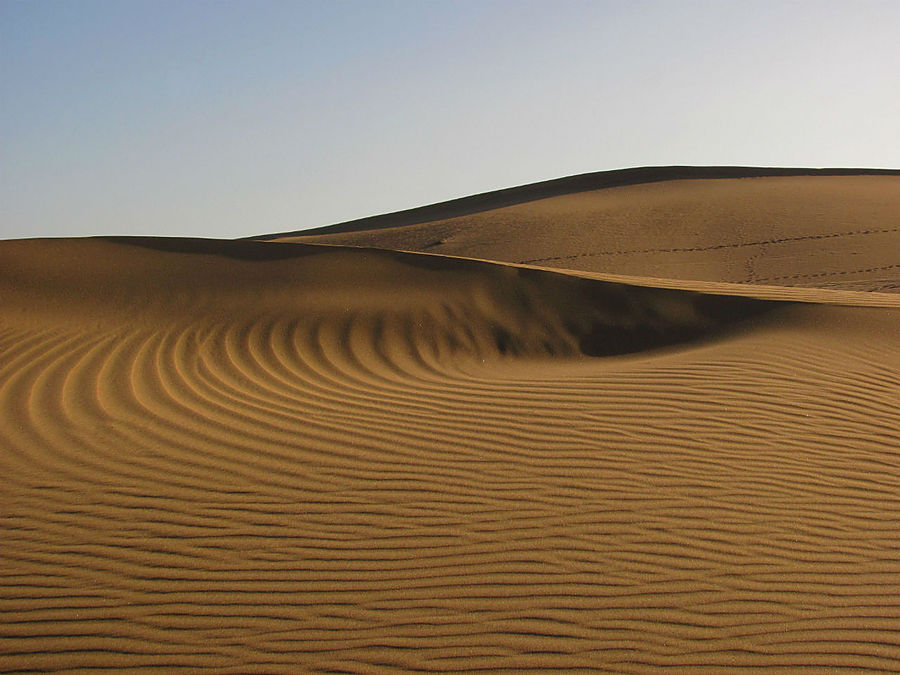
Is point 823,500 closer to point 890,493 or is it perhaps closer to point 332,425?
point 890,493

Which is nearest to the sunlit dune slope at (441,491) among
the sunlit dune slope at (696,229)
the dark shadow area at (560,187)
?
the sunlit dune slope at (696,229)

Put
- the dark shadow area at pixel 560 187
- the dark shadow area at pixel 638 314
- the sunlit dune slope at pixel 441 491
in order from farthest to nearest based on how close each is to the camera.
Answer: the dark shadow area at pixel 560 187 → the dark shadow area at pixel 638 314 → the sunlit dune slope at pixel 441 491

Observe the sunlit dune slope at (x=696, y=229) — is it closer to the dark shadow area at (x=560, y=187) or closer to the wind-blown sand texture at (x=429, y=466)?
the dark shadow area at (x=560, y=187)

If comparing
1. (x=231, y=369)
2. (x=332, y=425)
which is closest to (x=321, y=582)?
(x=332, y=425)

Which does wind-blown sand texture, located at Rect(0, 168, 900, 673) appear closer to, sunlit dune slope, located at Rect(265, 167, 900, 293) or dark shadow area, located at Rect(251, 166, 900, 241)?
sunlit dune slope, located at Rect(265, 167, 900, 293)

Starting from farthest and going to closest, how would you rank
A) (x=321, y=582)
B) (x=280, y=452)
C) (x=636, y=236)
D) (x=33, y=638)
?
(x=636, y=236) < (x=280, y=452) < (x=321, y=582) < (x=33, y=638)

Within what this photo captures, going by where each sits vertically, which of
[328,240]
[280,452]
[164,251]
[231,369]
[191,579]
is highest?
[328,240]

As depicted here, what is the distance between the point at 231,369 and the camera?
273 inches

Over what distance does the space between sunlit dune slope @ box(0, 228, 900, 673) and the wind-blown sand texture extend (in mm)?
17

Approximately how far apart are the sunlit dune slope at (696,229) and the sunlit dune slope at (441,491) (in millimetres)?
10454

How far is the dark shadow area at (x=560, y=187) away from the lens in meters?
36.1

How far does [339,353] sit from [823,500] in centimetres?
440

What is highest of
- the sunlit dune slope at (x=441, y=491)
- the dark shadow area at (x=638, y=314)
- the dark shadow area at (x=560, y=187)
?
the dark shadow area at (x=560, y=187)

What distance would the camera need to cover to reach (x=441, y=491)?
4418 mm
